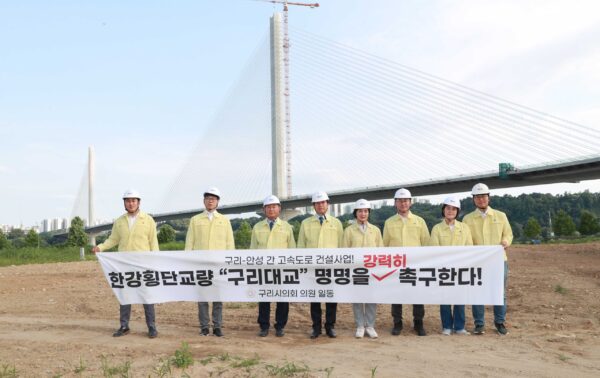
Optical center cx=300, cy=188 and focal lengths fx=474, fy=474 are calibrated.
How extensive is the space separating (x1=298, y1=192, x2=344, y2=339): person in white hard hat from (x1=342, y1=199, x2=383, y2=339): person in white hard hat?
148 mm

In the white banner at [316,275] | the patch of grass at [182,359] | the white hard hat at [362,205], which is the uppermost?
the white hard hat at [362,205]

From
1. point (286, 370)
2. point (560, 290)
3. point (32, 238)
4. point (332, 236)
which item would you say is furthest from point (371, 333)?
point (32, 238)

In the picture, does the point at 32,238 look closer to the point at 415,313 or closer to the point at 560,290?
the point at 560,290

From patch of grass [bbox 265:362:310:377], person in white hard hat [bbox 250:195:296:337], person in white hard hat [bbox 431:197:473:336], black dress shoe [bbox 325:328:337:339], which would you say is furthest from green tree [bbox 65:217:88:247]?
patch of grass [bbox 265:362:310:377]

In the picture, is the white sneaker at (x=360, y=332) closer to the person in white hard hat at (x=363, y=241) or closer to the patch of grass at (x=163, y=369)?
the person in white hard hat at (x=363, y=241)

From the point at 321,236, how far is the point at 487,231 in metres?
2.05

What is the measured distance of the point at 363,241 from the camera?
5777mm

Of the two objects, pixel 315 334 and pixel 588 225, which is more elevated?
pixel 588 225

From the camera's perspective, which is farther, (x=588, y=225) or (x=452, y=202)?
(x=588, y=225)

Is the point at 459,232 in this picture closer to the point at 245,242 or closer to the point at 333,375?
the point at 333,375

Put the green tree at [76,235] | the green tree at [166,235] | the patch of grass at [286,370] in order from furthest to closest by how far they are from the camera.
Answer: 1. the green tree at [76,235]
2. the green tree at [166,235]
3. the patch of grass at [286,370]

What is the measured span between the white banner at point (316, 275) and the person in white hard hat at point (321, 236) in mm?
122

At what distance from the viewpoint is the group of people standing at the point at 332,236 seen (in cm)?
572

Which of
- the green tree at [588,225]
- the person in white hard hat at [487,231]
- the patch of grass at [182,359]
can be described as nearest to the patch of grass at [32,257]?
the patch of grass at [182,359]
